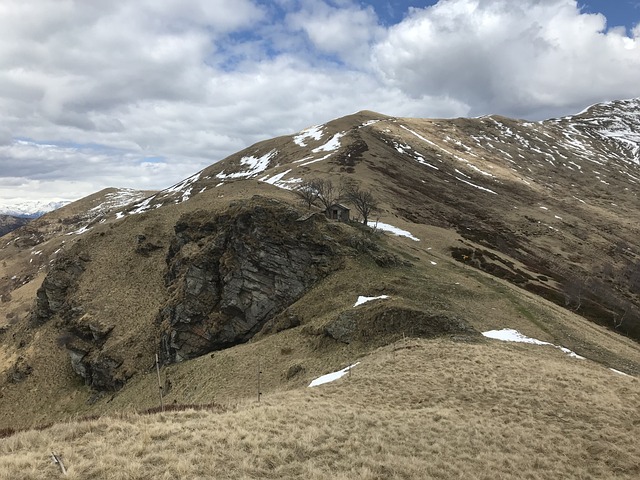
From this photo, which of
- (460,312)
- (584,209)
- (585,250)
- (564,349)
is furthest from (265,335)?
(584,209)

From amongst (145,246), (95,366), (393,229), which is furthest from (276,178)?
(95,366)

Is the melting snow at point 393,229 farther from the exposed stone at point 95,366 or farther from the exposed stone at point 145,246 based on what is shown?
the exposed stone at point 95,366

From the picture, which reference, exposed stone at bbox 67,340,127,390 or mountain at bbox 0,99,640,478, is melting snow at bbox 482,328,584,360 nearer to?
mountain at bbox 0,99,640,478

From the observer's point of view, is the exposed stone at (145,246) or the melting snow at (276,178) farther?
the melting snow at (276,178)

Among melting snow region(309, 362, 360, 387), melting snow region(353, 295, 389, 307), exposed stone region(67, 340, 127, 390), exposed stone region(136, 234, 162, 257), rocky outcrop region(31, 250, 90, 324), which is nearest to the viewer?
melting snow region(309, 362, 360, 387)

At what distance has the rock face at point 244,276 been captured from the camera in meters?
42.1

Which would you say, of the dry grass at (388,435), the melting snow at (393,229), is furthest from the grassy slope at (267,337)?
the melting snow at (393,229)

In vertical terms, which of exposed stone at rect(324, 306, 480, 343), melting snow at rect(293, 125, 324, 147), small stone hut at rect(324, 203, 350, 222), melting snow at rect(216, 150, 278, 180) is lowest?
exposed stone at rect(324, 306, 480, 343)

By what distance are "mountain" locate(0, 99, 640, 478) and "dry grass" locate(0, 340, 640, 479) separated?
112mm

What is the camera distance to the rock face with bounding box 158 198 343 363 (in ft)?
138

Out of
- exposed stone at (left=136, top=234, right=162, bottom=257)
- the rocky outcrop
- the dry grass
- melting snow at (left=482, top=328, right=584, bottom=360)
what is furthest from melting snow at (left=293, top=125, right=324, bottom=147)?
the dry grass

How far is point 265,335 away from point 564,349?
2641cm

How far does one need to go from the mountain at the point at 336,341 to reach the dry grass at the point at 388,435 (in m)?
0.11

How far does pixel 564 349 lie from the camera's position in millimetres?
33812
